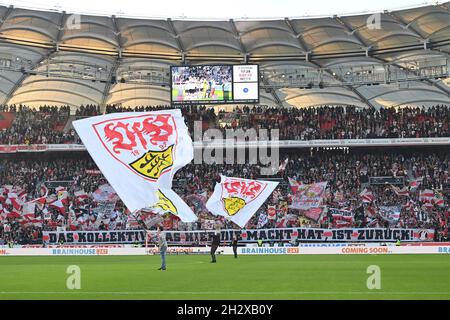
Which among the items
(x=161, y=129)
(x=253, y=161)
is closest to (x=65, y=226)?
(x=253, y=161)

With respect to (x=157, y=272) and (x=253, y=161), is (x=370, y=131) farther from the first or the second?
(x=157, y=272)

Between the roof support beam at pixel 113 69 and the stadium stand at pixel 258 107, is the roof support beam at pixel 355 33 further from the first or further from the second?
the roof support beam at pixel 113 69

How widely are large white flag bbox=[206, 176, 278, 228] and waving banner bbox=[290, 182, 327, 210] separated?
1309 centimetres

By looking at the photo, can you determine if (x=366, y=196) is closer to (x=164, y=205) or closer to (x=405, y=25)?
(x=405, y=25)

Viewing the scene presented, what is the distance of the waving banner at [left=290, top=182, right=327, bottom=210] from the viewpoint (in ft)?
188

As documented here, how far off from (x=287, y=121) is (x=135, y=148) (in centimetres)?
4570

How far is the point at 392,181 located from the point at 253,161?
12.5 m

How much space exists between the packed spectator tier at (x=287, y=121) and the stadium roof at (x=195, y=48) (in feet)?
7.09

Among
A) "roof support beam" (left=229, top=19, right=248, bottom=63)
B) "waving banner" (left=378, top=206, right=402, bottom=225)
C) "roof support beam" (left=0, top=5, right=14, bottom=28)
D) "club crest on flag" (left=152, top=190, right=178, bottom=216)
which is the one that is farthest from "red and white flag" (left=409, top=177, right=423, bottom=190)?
"club crest on flag" (left=152, top=190, right=178, bottom=216)

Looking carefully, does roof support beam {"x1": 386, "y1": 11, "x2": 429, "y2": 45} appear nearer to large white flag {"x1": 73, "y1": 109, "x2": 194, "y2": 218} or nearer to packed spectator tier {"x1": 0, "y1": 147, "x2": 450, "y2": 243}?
packed spectator tier {"x1": 0, "y1": 147, "x2": 450, "y2": 243}

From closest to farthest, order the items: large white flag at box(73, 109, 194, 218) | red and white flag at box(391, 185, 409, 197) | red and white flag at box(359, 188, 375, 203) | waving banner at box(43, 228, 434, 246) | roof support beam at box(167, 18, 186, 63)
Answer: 1. large white flag at box(73, 109, 194, 218)
2. waving banner at box(43, 228, 434, 246)
3. red and white flag at box(359, 188, 375, 203)
4. red and white flag at box(391, 185, 409, 197)
5. roof support beam at box(167, 18, 186, 63)

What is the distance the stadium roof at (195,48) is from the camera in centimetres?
5772

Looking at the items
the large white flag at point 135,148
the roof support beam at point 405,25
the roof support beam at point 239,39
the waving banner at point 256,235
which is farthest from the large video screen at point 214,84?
the large white flag at point 135,148
